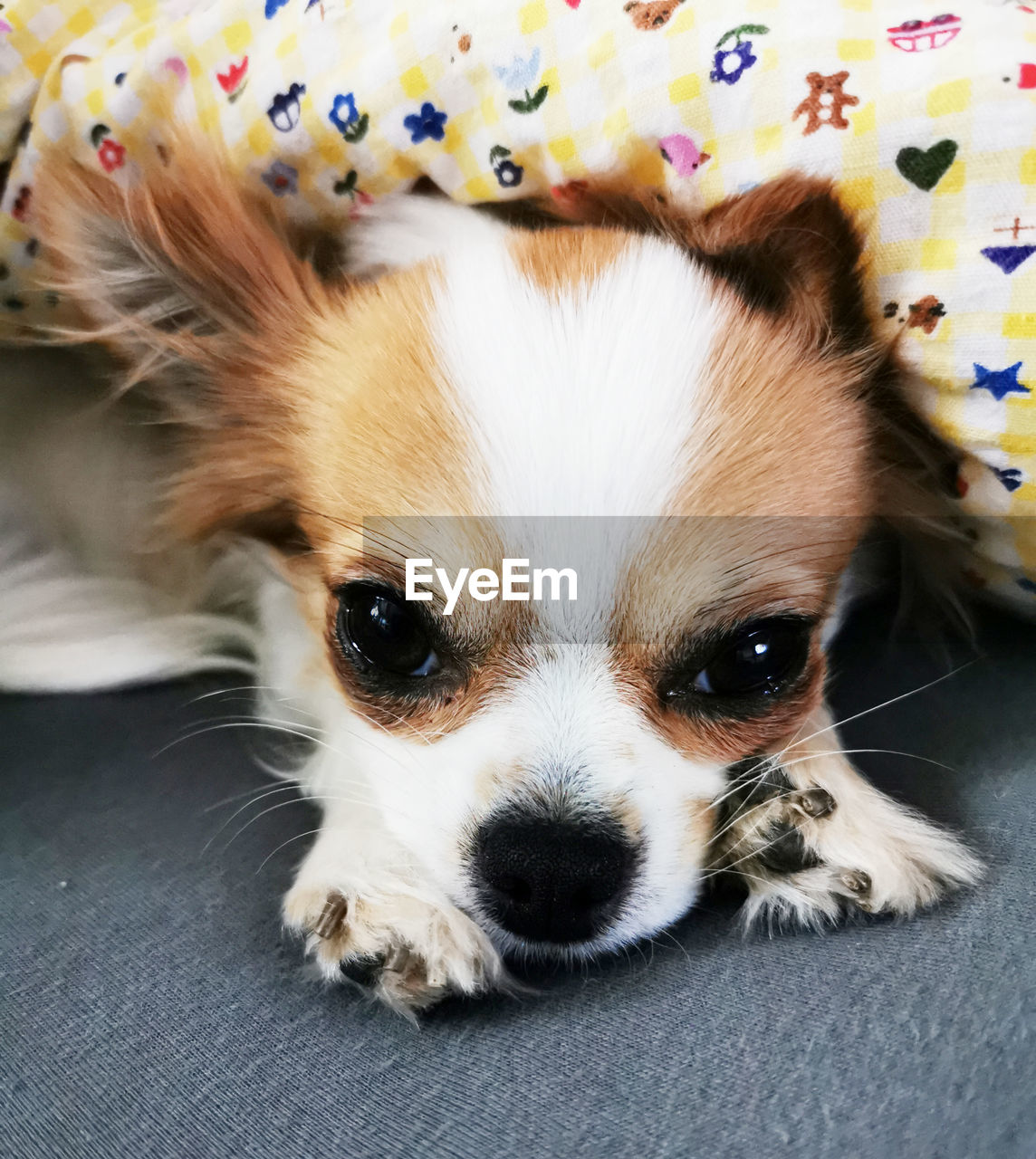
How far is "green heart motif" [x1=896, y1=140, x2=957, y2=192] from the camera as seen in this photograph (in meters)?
0.75

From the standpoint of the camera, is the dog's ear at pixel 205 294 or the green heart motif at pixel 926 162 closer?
the green heart motif at pixel 926 162

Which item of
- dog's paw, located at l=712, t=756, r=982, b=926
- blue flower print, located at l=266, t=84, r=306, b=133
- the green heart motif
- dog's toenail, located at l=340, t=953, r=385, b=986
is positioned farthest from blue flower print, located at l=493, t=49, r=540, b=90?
dog's toenail, located at l=340, t=953, r=385, b=986

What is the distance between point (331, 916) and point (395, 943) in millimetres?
69

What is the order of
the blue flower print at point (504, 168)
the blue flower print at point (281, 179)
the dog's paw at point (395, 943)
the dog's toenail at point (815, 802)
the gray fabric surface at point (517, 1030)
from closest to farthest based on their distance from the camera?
the gray fabric surface at point (517, 1030)
the dog's paw at point (395, 943)
the dog's toenail at point (815, 802)
the blue flower print at point (504, 168)
the blue flower print at point (281, 179)

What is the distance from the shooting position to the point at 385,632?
0.84 m

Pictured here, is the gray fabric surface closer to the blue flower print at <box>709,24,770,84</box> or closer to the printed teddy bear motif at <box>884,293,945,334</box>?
the printed teddy bear motif at <box>884,293,945,334</box>

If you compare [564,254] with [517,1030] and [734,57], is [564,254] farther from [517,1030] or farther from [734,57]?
[517,1030]

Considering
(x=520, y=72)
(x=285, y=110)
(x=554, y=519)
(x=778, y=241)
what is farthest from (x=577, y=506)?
(x=285, y=110)

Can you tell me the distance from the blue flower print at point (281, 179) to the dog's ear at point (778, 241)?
31 centimetres

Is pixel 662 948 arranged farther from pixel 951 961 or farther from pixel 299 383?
pixel 299 383

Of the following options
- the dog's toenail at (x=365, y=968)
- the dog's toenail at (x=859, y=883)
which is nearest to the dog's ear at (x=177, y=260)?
the dog's toenail at (x=365, y=968)

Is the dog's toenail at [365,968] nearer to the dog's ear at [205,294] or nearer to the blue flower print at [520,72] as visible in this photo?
the dog's ear at [205,294]

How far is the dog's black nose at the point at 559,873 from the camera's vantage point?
2.38 ft

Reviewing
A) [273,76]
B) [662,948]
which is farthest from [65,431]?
[662,948]
